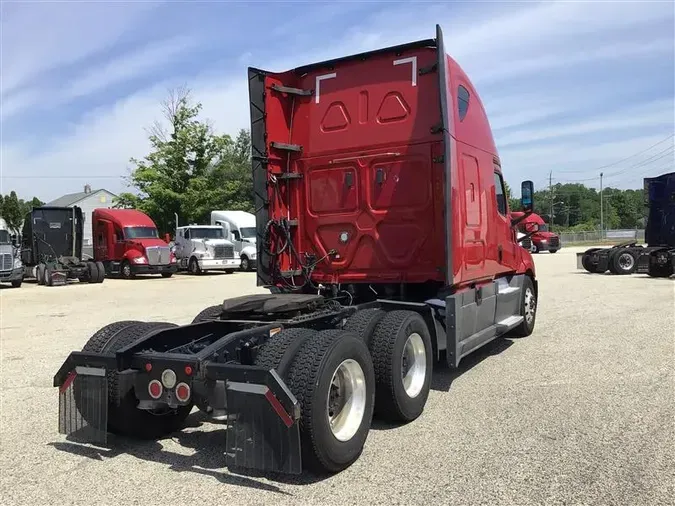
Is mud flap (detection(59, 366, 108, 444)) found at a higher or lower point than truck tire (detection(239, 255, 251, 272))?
lower

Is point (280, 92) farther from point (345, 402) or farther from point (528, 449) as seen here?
point (528, 449)

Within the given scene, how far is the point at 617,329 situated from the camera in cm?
973

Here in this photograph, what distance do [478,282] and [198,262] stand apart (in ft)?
76.6

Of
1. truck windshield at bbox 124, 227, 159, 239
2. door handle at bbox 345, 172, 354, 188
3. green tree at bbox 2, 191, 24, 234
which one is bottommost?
door handle at bbox 345, 172, 354, 188

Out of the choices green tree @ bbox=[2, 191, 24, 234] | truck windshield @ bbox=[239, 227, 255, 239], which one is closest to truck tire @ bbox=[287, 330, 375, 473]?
truck windshield @ bbox=[239, 227, 255, 239]

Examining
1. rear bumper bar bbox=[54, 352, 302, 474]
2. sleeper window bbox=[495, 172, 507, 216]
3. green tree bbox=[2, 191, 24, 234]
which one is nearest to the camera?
rear bumper bar bbox=[54, 352, 302, 474]

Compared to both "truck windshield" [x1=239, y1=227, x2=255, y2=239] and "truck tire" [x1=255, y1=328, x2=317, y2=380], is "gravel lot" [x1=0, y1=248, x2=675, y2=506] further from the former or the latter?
"truck windshield" [x1=239, y1=227, x2=255, y2=239]

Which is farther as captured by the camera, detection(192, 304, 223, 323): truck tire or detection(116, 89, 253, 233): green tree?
detection(116, 89, 253, 233): green tree

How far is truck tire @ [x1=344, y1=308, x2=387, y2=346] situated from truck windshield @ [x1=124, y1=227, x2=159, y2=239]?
23.2m

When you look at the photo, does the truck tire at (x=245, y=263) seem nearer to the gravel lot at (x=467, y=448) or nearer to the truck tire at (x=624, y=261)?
the truck tire at (x=624, y=261)

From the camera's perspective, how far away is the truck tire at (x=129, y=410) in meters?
4.57

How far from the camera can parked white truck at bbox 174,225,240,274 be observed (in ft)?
94.1

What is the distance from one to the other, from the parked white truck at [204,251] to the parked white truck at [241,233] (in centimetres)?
57

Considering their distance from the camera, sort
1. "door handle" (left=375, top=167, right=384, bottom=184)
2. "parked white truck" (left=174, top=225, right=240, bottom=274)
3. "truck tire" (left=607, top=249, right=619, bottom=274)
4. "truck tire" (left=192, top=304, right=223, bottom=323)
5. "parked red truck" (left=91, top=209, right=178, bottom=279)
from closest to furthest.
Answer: "truck tire" (left=192, top=304, right=223, bottom=323) → "door handle" (left=375, top=167, right=384, bottom=184) → "truck tire" (left=607, top=249, right=619, bottom=274) → "parked red truck" (left=91, top=209, right=178, bottom=279) → "parked white truck" (left=174, top=225, right=240, bottom=274)
